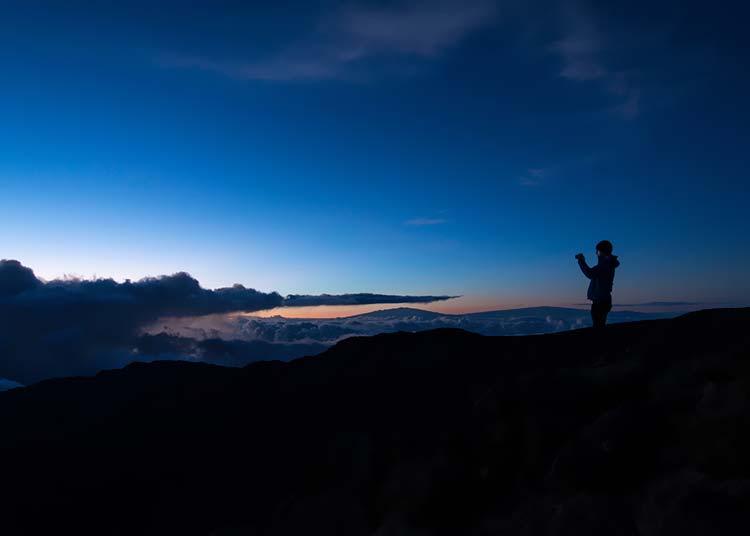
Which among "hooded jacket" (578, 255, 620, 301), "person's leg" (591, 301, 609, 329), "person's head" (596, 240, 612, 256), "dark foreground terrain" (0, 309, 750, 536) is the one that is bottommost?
"dark foreground terrain" (0, 309, 750, 536)

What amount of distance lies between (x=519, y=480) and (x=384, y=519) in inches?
167

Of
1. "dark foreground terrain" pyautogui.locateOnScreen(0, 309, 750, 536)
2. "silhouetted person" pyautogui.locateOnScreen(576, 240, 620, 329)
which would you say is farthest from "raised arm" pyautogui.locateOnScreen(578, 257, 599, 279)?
"dark foreground terrain" pyautogui.locateOnScreen(0, 309, 750, 536)

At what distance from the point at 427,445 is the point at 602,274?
7.35 meters

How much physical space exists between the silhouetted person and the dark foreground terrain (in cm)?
141

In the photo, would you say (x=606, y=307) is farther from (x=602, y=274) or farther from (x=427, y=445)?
(x=427, y=445)

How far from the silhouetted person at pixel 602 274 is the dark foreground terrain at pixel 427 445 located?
141 cm

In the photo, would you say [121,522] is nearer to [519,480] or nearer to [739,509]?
[519,480]

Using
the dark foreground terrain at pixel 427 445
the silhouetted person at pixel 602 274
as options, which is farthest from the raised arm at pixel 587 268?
the dark foreground terrain at pixel 427 445

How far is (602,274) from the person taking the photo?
14195 mm

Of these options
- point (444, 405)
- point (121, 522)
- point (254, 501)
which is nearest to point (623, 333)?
point (444, 405)

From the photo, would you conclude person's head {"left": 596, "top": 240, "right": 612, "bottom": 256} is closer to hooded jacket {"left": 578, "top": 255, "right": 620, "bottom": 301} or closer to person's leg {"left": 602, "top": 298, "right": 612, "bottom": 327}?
hooded jacket {"left": 578, "top": 255, "right": 620, "bottom": 301}

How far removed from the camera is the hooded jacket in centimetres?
1418

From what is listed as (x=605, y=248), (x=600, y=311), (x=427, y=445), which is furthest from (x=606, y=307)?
(x=427, y=445)

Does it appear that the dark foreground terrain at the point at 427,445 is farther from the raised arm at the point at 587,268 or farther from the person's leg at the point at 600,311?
the raised arm at the point at 587,268
